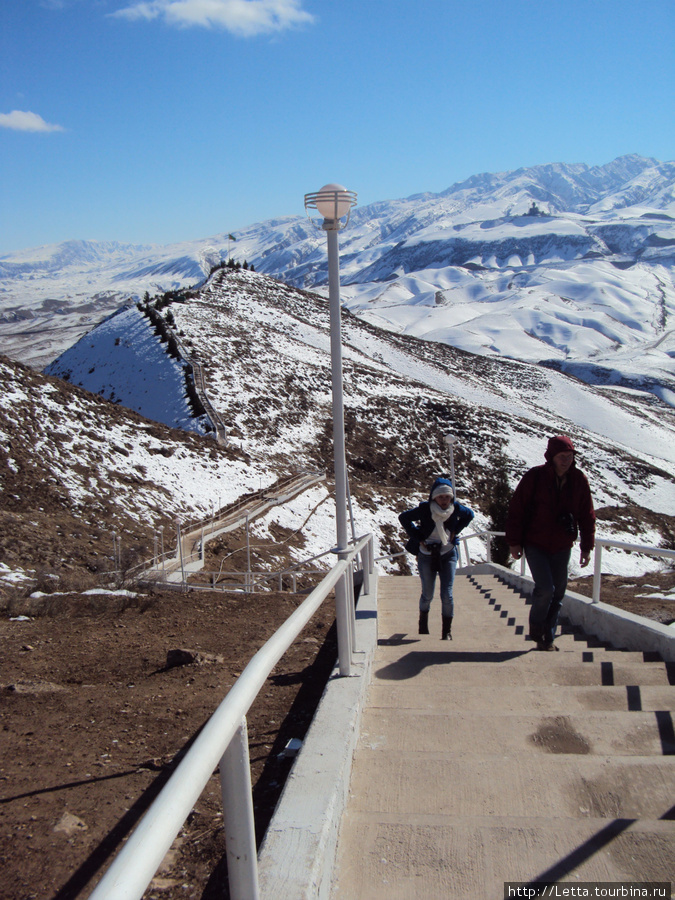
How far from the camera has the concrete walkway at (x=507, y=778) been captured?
93.3 inches

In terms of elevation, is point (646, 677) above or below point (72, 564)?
above

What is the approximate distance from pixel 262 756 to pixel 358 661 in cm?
91

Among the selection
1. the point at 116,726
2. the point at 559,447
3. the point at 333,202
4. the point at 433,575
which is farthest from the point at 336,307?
the point at 116,726

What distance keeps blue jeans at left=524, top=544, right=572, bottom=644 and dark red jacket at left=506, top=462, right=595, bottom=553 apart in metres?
0.08

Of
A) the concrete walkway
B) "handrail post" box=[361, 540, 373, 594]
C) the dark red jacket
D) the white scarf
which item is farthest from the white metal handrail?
"handrail post" box=[361, 540, 373, 594]

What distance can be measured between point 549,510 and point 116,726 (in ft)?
12.4

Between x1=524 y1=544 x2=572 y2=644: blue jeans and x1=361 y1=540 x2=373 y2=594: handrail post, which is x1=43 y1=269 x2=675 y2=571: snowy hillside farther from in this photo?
x1=524 y1=544 x2=572 y2=644: blue jeans

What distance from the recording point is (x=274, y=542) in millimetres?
20812

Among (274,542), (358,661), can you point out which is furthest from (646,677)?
(274,542)

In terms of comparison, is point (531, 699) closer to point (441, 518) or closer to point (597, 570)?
point (441, 518)

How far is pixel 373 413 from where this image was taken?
43031 mm

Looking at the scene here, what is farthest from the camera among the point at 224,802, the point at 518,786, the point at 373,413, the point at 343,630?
the point at 373,413

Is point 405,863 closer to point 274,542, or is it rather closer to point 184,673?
point 184,673

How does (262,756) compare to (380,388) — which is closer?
(262,756)
